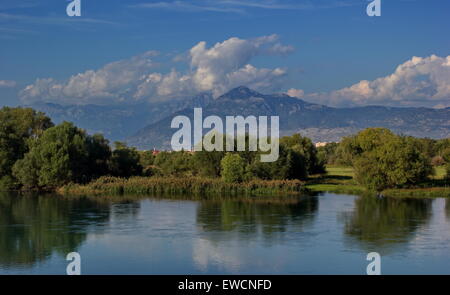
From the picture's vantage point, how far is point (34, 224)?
3186 cm

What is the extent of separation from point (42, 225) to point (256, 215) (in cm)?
1273

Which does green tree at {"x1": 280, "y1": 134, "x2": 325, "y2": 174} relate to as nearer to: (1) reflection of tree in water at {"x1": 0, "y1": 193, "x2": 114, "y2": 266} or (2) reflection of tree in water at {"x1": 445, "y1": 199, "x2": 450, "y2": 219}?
(2) reflection of tree in water at {"x1": 445, "y1": 199, "x2": 450, "y2": 219}

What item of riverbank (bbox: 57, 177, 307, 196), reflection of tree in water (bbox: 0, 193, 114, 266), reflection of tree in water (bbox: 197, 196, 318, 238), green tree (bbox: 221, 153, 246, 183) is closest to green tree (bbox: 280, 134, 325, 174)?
green tree (bbox: 221, 153, 246, 183)

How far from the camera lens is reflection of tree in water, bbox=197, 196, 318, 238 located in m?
30.6

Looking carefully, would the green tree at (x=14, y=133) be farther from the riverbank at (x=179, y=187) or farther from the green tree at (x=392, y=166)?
the green tree at (x=392, y=166)

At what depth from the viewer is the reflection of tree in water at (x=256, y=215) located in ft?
100

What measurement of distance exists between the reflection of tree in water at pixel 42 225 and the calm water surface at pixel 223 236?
2.1 inches

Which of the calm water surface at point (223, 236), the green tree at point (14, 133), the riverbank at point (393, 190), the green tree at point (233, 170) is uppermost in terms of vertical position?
the green tree at point (14, 133)

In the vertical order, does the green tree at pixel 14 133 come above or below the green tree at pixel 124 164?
above

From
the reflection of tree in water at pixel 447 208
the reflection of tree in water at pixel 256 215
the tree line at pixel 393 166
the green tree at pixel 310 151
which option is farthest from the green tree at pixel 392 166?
the green tree at pixel 310 151

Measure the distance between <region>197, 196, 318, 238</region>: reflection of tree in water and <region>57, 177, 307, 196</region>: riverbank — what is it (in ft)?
15.3

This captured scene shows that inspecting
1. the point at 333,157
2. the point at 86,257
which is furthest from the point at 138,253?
the point at 333,157

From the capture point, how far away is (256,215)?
3578 cm
